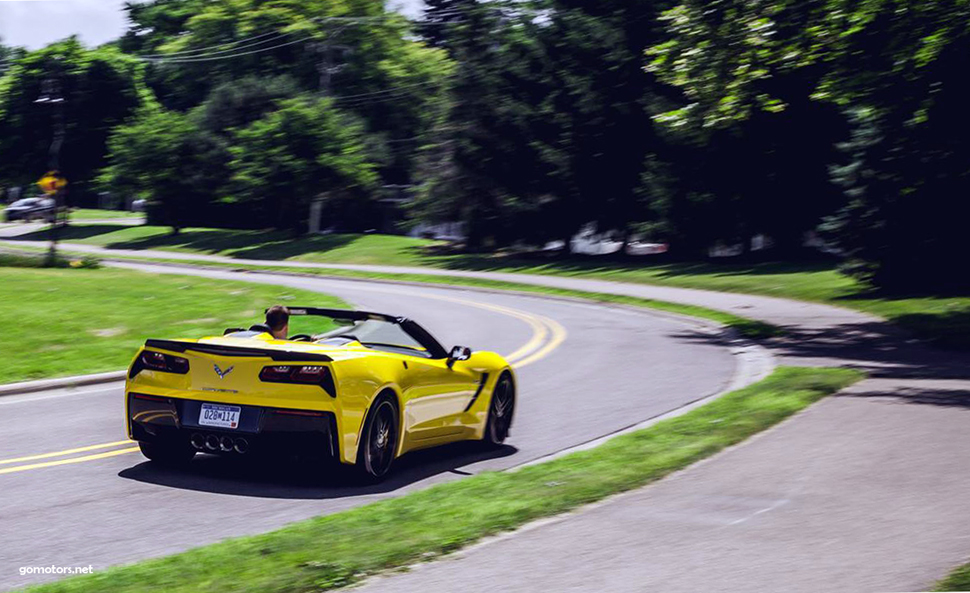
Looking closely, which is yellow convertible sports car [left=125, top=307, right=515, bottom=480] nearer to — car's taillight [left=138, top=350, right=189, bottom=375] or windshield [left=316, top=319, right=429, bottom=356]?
car's taillight [left=138, top=350, right=189, bottom=375]

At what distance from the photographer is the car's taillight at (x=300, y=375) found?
835 cm

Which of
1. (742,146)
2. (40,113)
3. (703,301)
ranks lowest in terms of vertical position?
(703,301)

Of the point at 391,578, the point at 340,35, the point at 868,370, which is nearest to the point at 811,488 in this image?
the point at 391,578

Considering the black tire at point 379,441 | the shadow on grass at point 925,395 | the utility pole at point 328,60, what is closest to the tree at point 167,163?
the utility pole at point 328,60

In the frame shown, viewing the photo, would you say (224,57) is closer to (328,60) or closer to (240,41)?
(240,41)

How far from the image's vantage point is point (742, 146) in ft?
145

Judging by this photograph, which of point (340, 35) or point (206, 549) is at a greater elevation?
point (340, 35)

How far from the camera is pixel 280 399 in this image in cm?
838

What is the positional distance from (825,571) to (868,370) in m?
10.6

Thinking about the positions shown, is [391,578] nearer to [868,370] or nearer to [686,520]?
[686,520]

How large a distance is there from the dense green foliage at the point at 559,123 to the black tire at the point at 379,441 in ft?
49.2

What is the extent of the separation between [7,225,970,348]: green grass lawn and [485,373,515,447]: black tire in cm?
1103

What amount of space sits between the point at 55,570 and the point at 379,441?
3.07m

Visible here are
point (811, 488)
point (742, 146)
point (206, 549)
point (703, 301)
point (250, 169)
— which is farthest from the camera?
point (250, 169)
